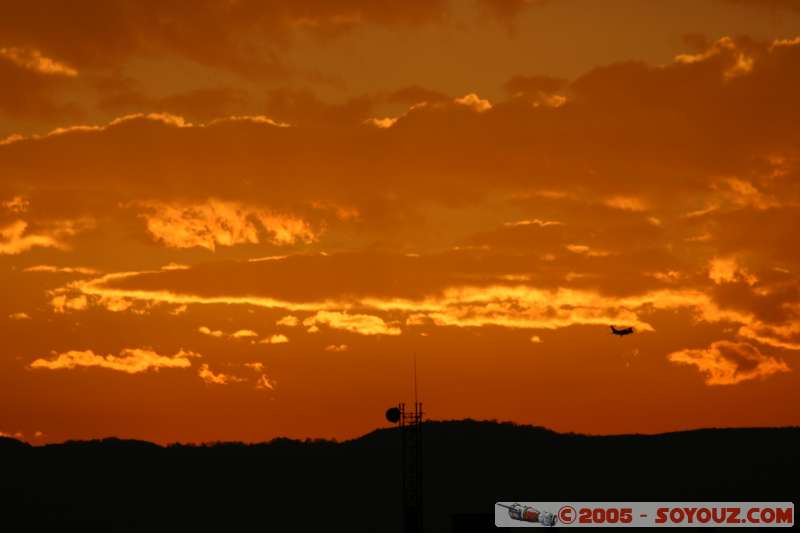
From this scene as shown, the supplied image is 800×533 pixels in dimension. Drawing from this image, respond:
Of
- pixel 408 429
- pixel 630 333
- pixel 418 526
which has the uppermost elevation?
pixel 630 333

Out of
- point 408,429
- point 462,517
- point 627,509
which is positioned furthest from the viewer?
point 627,509

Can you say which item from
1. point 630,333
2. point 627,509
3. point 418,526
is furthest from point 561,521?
point 630,333

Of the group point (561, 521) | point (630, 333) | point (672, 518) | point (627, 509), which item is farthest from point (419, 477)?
point (630, 333)

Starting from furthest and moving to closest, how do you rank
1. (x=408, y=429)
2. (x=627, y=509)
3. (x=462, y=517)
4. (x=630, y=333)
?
(x=630, y=333), (x=627, y=509), (x=408, y=429), (x=462, y=517)

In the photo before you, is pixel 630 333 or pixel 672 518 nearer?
pixel 672 518

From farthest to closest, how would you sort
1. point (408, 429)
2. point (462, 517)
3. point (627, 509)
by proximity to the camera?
point (627, 509) < point (408, 429) < point (462, 517)

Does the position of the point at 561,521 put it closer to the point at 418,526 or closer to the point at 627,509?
the point at 418,526

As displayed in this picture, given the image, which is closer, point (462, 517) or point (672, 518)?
point (462, 517)

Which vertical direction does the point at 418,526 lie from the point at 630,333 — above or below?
below

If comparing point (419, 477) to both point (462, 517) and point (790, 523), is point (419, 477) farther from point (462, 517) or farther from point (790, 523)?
point (790, 523)

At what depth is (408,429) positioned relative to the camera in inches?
3939

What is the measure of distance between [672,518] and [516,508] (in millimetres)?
11739

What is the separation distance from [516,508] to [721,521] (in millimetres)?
14635

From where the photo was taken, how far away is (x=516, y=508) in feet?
Answer: 316
